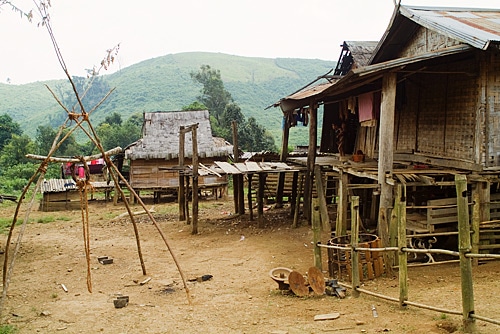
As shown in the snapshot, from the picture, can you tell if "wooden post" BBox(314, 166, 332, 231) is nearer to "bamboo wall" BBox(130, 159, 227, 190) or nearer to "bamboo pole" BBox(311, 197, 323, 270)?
"bamboo pole" BBox(311, 197, 323, 270)

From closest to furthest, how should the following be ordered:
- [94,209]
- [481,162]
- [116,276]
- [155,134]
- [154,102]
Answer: [481,162], [116,276], [94,209], [155,134], [154,102]

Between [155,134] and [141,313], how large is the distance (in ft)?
55.3

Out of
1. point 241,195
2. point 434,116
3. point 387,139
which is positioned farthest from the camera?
point 241,195

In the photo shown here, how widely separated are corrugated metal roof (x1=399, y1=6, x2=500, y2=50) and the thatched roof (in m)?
13.8

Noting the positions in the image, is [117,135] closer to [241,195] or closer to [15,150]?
[15,150]

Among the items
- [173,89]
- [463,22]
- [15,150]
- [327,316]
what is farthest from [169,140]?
[173,89]

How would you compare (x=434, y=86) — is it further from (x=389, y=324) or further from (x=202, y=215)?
(x=202, y=215)

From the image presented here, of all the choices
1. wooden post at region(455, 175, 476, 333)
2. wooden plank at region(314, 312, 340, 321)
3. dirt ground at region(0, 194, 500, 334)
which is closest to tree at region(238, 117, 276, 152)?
dirt ground at region(0, 194, 500, 334)

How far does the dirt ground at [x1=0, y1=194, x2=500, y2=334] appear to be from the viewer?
245 inches

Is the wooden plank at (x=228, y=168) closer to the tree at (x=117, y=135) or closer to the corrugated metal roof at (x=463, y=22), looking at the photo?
the corrugated metal roof at (x=463, y=22)

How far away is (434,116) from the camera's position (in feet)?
34.1

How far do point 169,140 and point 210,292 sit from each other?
51.6ft

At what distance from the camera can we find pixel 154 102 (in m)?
61.0

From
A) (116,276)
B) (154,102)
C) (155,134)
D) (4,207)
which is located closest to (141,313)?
(116,276)
